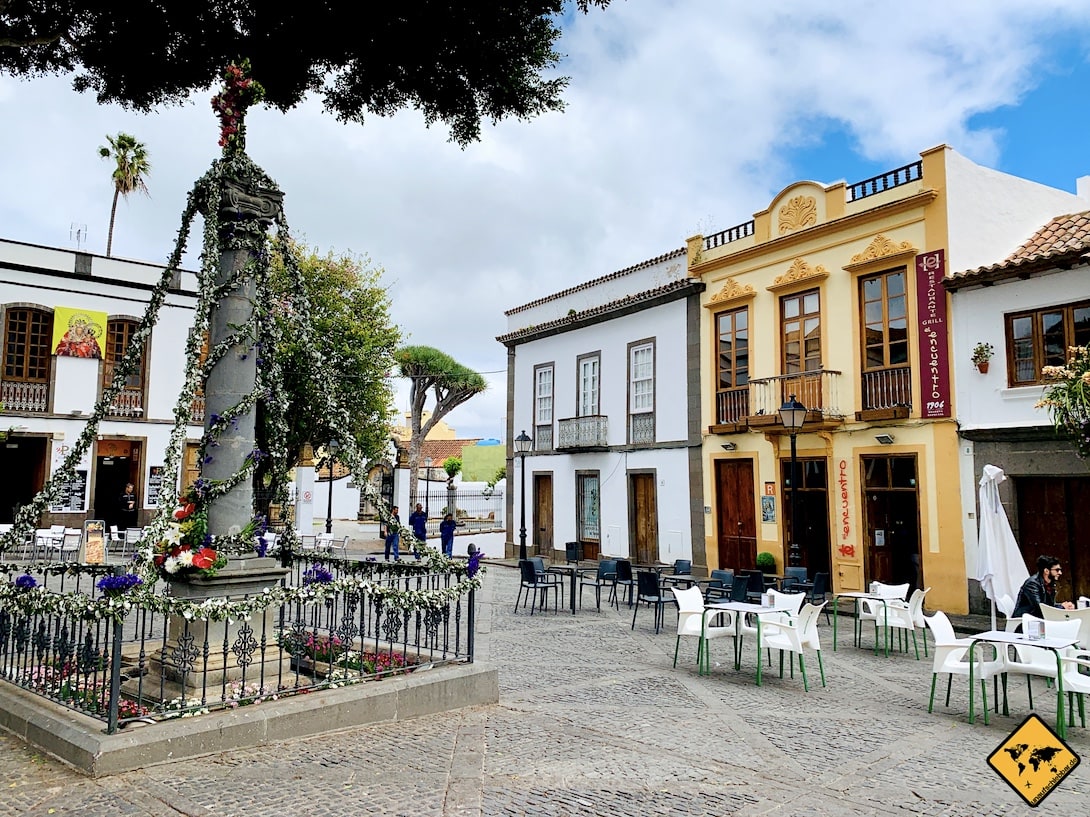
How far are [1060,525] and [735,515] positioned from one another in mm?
6203

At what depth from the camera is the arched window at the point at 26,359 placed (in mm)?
22000

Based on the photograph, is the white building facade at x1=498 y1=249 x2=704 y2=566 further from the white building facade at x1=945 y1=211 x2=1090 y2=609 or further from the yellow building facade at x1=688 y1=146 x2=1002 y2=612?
the white building facade at x1=945 y1=211 x2=1090 y2=609

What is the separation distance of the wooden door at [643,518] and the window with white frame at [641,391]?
1034mm

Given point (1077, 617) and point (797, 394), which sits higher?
point (797, 394)

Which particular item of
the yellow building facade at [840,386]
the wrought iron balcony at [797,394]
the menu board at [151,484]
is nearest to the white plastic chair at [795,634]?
the yellow building facade at [840,386]

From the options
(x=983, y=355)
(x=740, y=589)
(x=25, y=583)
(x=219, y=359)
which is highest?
(x=983, y=355)

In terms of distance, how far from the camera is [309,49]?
26.8 feet

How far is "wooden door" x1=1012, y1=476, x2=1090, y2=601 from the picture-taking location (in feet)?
39.3

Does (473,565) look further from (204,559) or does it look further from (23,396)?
(23,396)

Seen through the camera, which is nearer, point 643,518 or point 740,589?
point 740,589

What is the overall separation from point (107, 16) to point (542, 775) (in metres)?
7.62

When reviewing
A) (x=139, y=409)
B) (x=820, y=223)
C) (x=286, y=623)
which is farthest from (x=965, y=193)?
(x=139, y=409)

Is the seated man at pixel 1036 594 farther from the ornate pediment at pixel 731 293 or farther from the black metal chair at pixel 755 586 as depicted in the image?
the ornate pediment at pixel 731 293

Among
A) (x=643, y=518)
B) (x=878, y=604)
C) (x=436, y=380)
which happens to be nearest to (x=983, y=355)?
(x=878, y=604)
